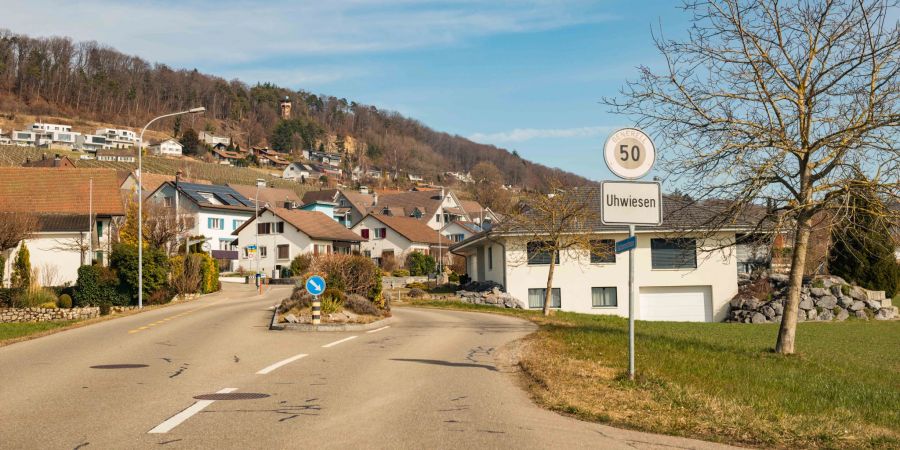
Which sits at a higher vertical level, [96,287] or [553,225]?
[553,225]

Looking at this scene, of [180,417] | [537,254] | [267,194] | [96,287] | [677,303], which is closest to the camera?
[180,417]

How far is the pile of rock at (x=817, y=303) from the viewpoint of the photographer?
4247 cm

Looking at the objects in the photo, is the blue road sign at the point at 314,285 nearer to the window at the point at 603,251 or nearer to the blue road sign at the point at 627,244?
the blue road sign at the point at 627,244

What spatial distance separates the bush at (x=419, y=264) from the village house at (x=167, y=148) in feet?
316

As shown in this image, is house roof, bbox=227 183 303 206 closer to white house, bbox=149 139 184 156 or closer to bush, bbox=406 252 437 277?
bush, bbox=406 252 437 277

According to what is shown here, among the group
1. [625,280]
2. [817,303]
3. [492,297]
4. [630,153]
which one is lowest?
[817,303]

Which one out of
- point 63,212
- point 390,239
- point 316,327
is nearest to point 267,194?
point 390,239

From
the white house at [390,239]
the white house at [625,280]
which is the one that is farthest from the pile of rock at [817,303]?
the white house at [390,239]

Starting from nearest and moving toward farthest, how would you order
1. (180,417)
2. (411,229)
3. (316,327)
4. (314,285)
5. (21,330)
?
(180,417) < (314,285) < (316,327) < (21,330) < (411,229)

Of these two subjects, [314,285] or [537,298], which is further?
[537,298]

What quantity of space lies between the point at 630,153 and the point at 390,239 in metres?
79.8

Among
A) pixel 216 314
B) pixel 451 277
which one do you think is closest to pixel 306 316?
pixel 216 314

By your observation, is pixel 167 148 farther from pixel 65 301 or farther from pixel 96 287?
pixel 65 301

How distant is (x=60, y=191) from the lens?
2062 inches
